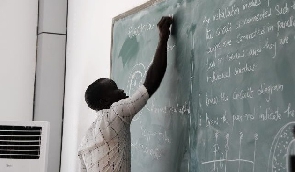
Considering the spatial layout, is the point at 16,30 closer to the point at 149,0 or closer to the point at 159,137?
the point at 149,0

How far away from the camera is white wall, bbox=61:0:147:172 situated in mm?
3252

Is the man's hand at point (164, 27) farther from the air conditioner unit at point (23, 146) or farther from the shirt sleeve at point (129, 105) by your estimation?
the air conditioner unit at point (23, 146)

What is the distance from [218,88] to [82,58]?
6.56 feet

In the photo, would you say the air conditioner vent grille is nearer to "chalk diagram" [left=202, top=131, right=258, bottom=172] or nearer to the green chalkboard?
the green chalkboard

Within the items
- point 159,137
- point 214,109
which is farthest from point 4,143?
point 214,109

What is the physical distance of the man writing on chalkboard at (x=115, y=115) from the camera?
2172 mm

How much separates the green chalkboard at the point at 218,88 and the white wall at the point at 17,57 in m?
1.87

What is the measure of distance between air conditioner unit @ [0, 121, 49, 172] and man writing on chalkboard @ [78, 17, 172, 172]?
1.15m

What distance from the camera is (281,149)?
162 centimetres

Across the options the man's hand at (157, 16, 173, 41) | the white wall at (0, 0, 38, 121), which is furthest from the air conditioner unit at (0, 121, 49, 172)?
the man's hand at (157, 16, 173, 41)

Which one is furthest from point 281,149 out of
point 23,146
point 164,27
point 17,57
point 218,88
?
point 17,57

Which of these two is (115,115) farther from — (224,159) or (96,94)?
(224,159)

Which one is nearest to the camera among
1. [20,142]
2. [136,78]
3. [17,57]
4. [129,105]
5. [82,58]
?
[129,105]

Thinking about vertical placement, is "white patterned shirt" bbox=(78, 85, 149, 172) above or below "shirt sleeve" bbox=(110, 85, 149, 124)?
below
